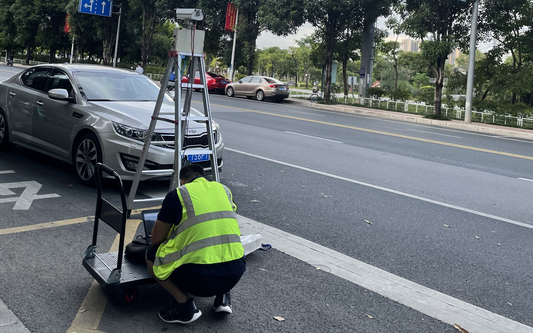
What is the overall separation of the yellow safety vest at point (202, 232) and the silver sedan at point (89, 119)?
8.06ft

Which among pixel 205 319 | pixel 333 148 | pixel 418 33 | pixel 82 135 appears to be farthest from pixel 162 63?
pixel 205 319

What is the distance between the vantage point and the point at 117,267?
358cm

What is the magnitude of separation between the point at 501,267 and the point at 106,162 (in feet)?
14.9

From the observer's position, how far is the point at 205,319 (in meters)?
3.49

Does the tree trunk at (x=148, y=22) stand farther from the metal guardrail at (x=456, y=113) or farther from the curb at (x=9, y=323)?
the curb at (x=9, y=323)

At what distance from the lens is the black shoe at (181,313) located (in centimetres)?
337

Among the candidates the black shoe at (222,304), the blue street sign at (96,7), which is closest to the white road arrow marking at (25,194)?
the black shoe at (222,304)

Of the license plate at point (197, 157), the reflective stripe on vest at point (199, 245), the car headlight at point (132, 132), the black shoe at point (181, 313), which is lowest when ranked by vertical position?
the black shoe at point (181, 313)

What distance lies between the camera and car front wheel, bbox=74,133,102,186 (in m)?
6.64

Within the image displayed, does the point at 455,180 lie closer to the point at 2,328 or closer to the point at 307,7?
the point at 2,328

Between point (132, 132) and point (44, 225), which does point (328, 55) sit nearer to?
point (132, 132)

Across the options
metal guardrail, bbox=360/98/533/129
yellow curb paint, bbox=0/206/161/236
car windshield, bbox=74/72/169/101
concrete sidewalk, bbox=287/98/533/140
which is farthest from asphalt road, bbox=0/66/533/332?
metal guardrail, bbox=360/98/533/129

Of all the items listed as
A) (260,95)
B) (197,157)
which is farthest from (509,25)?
(197,157)

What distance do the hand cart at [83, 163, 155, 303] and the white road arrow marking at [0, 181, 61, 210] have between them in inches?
93.9
